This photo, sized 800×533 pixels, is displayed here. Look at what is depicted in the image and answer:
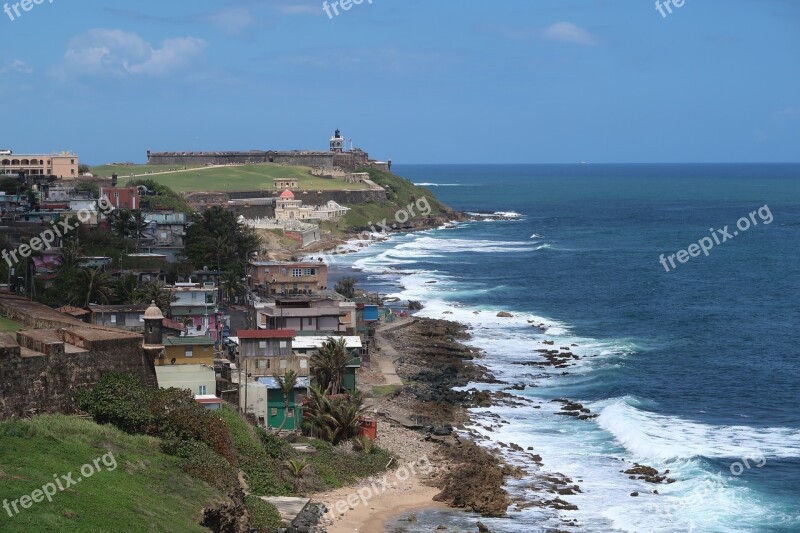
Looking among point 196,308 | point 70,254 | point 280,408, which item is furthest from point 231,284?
point 280,408

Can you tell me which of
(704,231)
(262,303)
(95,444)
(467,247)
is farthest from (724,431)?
(704,231)

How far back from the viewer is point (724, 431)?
167 ft

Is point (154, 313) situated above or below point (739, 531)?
above

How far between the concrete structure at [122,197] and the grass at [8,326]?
202ft

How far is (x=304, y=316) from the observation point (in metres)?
58.0

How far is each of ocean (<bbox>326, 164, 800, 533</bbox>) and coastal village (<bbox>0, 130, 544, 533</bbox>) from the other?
313 centimetres

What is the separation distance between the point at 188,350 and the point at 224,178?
466 feet

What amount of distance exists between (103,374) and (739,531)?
68.9ft

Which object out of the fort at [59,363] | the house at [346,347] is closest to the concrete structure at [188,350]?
the fort at [59,363]

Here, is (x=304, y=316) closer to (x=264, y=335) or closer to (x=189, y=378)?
(x=264, y=335)

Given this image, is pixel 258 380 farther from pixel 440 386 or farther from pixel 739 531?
pixel 739 531

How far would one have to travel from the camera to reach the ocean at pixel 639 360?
41.3 m

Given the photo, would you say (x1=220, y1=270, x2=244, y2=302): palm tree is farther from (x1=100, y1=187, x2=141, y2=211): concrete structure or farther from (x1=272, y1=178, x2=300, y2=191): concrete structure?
(x1=272, y1=178, x2=300, y2=191): concrete structure

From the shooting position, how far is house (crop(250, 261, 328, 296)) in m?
74.1
